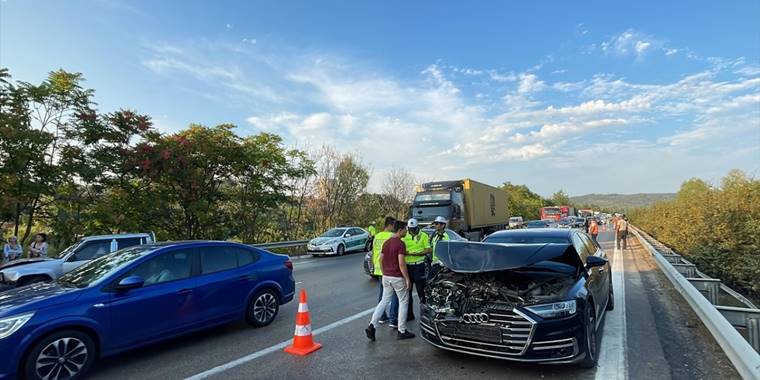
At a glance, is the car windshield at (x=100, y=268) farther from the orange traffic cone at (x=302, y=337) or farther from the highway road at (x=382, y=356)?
the orange traffic cone at (x=302, y=337)

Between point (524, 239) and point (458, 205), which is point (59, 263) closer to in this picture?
point (524, 239)

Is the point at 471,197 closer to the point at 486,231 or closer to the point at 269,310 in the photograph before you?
the point at 486,231

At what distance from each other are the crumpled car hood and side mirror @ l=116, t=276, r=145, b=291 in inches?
145

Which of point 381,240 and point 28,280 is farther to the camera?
point 28,280

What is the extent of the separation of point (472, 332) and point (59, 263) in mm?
9060

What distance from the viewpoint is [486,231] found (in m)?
25.0

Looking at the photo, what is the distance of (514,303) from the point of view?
4.28 meters

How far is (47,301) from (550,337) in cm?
525

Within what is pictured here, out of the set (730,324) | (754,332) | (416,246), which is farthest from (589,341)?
(416,246)

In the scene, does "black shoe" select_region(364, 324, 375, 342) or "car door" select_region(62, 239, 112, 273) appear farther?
"car door" select_region(62, 239, 112, 273)

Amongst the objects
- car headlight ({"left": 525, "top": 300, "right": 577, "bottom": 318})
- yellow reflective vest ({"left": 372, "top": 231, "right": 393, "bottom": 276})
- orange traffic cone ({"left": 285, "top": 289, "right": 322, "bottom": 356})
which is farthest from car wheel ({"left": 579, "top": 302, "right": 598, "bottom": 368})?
orange traffic cone ({"left": 285, "top": 289, "right": 322, "bottom": 356})

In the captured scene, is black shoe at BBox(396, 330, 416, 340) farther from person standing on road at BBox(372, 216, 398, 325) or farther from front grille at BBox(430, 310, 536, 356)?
front grille at BBox(430, 310, 536, 356)

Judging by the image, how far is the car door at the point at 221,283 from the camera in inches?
221

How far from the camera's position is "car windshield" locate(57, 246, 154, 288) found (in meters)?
4.94
